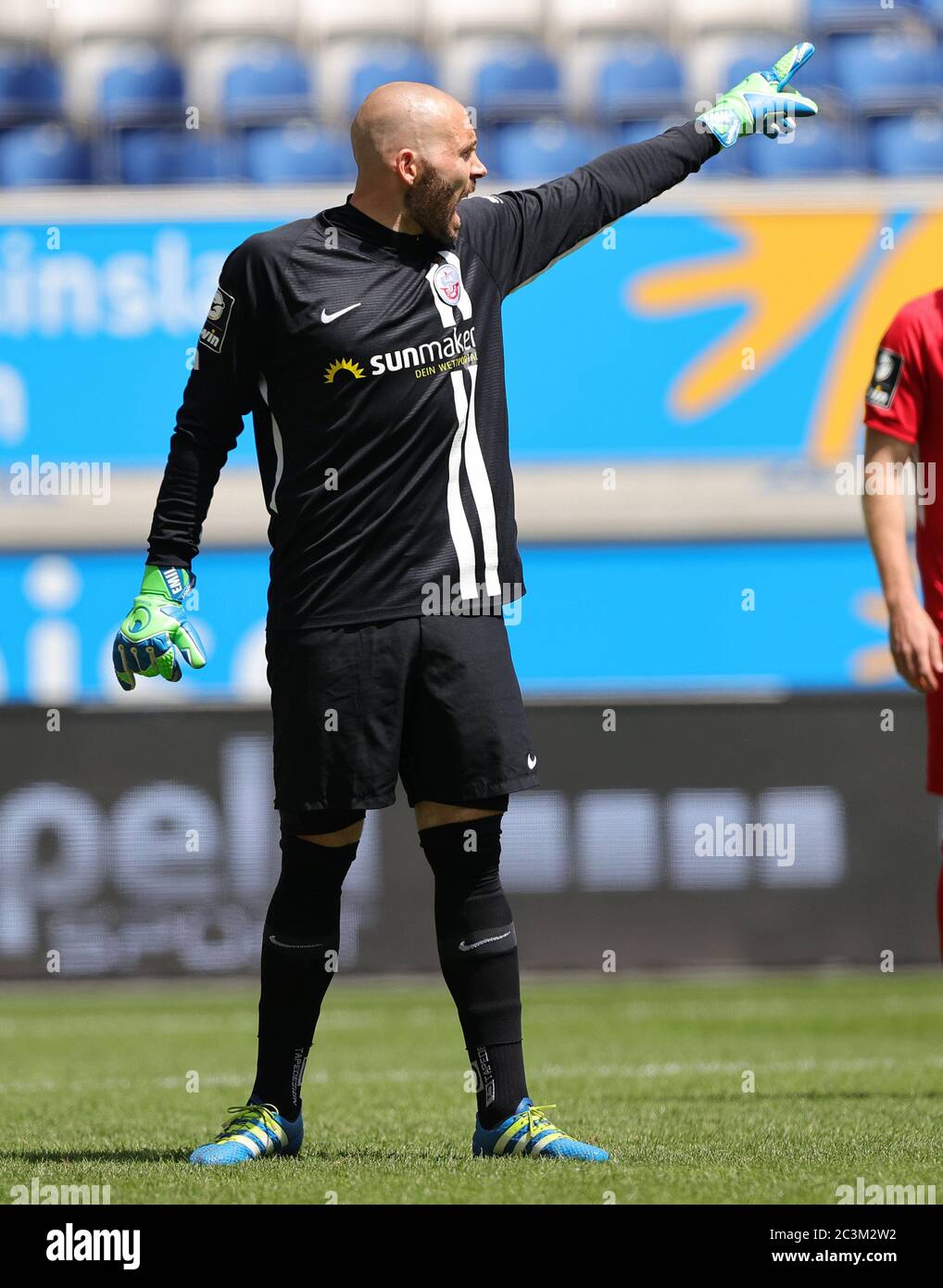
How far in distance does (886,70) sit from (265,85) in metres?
4.65

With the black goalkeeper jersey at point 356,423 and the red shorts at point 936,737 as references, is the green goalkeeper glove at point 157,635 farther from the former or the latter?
the red shorts at point 936,737

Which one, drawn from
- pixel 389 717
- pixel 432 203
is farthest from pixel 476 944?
pixel 432 203

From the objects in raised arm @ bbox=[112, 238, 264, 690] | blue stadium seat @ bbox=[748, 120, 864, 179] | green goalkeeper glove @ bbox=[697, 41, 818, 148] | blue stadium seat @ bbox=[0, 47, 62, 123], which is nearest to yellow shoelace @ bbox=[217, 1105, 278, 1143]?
raised arm @ bbox=[112, 238, 264, 690]

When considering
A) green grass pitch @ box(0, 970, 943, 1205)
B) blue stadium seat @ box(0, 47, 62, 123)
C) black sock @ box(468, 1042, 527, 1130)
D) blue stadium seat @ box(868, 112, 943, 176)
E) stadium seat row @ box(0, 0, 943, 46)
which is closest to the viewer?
green grass pitch @ box(0, 970, 943, 1205)

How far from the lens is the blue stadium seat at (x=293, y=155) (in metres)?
13.5

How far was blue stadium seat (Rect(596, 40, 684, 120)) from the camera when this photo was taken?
13.7 metres

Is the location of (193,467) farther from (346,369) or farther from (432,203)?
(432,203)

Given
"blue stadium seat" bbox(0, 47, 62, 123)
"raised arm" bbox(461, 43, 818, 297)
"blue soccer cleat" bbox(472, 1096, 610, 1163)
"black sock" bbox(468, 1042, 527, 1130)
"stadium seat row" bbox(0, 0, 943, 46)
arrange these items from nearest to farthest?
"blue soccer cleat" bbox(472, 1096, 610, 1163), "black sock" bbox(468, 1042, 527, 1130), "raised arm" bbox(461, 43, 818, 297), "blue stadium seat" bbox(0, 47, 62, 123), "stadium seat row" bbox(0, 0, 943, 46)

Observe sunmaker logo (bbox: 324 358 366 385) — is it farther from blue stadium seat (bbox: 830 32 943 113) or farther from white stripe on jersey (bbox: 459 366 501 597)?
blue stadium seat (bbox: 830 32 943 113)

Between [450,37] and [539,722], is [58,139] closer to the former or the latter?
[450,37]

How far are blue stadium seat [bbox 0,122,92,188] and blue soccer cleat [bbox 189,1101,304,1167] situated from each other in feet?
35.8
